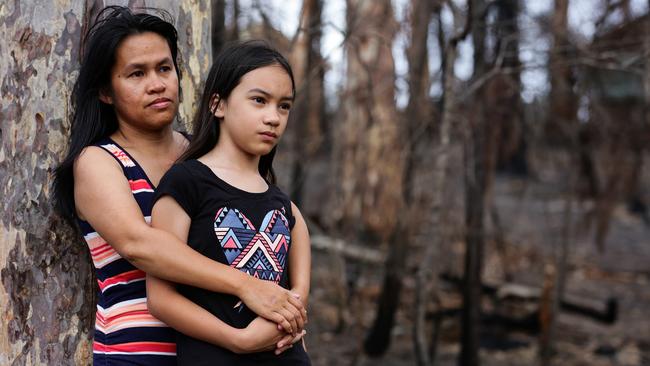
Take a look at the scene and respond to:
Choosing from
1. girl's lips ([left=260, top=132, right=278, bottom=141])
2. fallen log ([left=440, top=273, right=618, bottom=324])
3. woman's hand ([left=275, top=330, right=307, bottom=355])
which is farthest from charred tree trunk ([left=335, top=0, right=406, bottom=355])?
woman's hand ([left=275, top=330, right=307, bottom=355])

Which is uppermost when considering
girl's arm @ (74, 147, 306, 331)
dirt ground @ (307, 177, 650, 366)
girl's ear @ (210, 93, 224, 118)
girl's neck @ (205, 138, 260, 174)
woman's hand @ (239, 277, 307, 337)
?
girl's ear @ (210, 93, 224, 118)

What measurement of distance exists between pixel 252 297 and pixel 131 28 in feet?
2.64

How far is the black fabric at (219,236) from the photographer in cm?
202

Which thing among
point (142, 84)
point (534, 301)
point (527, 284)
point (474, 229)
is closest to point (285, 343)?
point (142, 84)

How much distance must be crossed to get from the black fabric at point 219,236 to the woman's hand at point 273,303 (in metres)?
0.05

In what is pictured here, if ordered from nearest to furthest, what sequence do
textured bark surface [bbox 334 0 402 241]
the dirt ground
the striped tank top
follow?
the striped tank top → the dirt ground → textured bark surface [bbox 334 0 402 241]

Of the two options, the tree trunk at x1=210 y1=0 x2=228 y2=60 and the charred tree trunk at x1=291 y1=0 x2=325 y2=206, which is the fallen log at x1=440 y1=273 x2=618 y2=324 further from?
the tree trunk at x1=210 y1=0 x2=228 y2=60

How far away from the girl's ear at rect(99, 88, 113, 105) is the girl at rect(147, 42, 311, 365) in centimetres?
25

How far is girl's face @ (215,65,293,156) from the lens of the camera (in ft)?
6.97

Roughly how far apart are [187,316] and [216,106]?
0.58 m

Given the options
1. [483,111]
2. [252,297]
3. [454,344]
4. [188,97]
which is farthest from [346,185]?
[252,297]

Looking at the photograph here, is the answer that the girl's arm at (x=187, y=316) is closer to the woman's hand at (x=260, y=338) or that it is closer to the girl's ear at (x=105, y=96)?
the woman's hand at (x=260, y=338)

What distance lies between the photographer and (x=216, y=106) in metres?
2.21

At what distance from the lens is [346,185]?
9.37 meters
